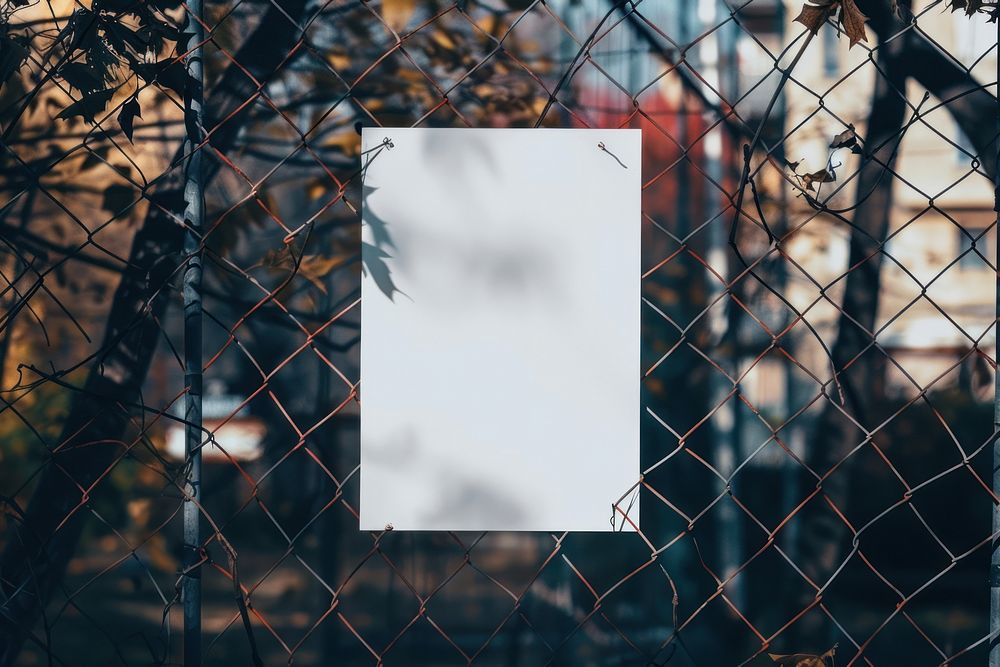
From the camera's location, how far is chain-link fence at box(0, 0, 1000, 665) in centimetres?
122

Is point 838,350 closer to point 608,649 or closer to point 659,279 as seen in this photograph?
point 659,279

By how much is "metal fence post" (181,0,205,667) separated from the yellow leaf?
525 millimetres

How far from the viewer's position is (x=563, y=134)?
92cm

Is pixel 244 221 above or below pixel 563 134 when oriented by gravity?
above

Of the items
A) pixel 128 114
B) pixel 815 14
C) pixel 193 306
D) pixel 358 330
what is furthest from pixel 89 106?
pixel 815 14

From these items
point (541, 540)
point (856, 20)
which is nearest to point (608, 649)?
point (541, 540)

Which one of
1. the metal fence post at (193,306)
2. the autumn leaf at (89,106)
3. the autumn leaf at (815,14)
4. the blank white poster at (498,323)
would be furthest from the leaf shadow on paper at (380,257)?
the autumn leaf at (815,14)

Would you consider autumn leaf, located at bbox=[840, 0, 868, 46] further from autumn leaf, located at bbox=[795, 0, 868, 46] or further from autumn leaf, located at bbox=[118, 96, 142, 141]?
autumn leaf, located at bbox=[118, 96, 142, 141]

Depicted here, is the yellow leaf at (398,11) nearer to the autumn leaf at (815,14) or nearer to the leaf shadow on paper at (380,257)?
the leaf shadow on paper at (380,257)

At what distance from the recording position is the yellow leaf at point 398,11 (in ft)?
4.55

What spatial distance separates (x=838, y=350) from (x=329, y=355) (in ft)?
2.99

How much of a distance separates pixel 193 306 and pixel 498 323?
1.14 feet

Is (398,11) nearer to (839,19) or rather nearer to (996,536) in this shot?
(839,19)

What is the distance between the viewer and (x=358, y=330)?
1.32 meters
